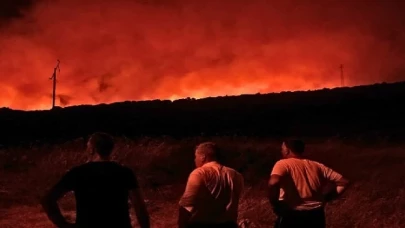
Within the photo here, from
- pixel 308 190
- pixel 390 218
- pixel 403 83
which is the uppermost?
pixel 403 83

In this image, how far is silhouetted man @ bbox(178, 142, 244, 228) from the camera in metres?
4.54

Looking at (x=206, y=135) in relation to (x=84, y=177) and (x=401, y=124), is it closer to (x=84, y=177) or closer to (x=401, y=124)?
(x=401, y=124)

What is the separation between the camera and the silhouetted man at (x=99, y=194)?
388 cm

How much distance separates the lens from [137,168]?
1675cm

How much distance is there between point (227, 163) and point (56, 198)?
42.4 feet

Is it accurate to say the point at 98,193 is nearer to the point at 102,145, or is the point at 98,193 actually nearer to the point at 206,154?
the point at 102,145

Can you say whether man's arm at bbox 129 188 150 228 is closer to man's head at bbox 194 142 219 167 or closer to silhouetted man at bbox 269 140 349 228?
man's head at bbox 194 142 219 167

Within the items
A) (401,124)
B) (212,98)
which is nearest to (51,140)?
(212,98)

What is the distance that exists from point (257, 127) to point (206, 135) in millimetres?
2234

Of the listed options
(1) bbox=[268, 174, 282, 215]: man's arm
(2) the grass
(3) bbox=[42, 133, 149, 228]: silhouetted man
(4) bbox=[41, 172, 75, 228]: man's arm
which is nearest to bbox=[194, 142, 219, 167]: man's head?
(1) bbox=[268, 174, 282, 215]: man's arm

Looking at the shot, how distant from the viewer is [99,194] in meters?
3.91

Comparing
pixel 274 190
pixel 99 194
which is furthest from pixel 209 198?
pixel 99 194

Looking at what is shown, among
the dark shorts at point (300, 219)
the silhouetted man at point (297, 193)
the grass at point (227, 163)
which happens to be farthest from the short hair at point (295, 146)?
the grass at point (227, 163)

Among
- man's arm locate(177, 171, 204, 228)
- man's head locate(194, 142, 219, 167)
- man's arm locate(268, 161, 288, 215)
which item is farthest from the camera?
man's arm locate(268, 161, 288, 215)
